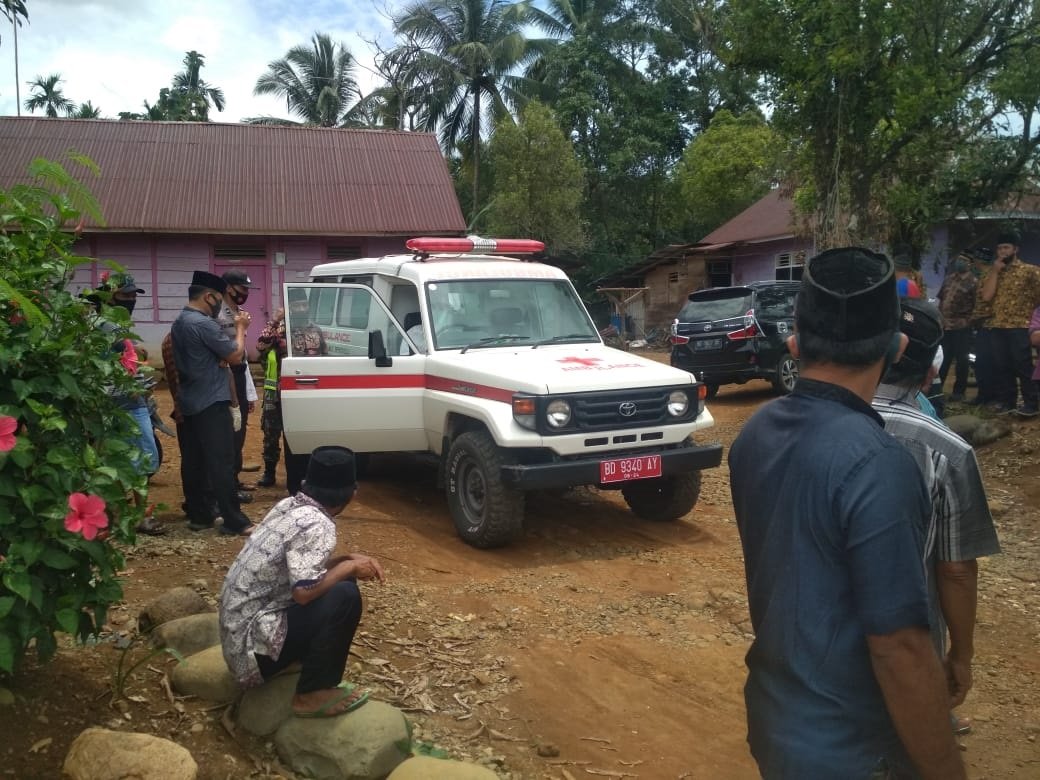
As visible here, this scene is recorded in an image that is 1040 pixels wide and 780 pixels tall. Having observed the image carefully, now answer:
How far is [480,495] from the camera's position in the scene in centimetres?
679

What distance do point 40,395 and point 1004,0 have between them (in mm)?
11186

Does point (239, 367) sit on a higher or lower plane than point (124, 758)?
higher

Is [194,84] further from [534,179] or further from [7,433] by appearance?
[7,433]

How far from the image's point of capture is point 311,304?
7.75 meters

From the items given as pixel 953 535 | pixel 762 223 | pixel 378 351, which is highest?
pixel 762 223

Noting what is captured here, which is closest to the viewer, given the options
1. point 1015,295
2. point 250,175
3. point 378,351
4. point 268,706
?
point 268,706

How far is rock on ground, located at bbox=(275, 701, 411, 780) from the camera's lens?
356cm

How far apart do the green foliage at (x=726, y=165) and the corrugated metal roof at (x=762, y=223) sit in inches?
32.0

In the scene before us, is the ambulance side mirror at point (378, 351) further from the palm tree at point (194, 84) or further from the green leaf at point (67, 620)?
the palm tree at point (194, 84)

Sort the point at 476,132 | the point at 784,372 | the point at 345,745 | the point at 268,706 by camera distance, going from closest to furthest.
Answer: the point at 345,745 < the point at 268,706 < the point at 784,372 < the point at 476,132

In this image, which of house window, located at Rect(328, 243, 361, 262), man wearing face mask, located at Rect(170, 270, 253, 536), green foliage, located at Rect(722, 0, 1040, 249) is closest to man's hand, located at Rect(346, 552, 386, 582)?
man wearing face mask, located at Rect(170, 270, 253, 536)

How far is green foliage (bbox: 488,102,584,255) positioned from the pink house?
623cm

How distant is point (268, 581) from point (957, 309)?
29.2ft

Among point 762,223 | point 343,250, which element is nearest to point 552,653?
point 343,250
